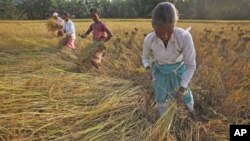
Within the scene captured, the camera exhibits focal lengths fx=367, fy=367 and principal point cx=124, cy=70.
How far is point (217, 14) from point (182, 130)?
115ft

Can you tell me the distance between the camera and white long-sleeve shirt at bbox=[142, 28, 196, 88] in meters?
2.72

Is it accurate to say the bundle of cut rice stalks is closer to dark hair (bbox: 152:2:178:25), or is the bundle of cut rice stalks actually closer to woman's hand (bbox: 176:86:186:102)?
woman's hand (bbox: 176:86:186:102)

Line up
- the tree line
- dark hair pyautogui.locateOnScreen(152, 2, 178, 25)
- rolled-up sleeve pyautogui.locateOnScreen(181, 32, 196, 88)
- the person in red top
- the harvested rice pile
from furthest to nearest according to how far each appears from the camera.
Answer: the tree line → the harvested rice pile → the person in red top → rolled-up sleeve pyautogui.locateOnScreen(181, 32, 196, 88) → dark hair pyautogui.locateOnScreen(152, 2, 178, 25)

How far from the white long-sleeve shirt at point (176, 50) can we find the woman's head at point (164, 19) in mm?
115

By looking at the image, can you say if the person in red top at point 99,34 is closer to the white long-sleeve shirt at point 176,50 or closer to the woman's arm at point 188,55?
the white long-sleeve shirt at point 176,50

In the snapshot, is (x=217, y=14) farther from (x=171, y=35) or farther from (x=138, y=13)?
(x=171, y=35)

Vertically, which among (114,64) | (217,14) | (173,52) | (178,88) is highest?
(173,52)

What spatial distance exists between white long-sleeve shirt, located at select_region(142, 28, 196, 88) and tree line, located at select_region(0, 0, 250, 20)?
3180 cm

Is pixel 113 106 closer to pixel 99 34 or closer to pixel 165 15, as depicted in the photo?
pixel 165 15

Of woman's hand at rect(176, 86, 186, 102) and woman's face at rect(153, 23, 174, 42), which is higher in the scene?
woman's face at rect(153, 23, 174, 42)

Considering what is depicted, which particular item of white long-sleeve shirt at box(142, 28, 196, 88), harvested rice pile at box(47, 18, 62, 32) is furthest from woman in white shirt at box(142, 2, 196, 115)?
harvested rice pile at box(47, 18, 62, 32)

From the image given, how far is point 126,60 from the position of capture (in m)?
5.93

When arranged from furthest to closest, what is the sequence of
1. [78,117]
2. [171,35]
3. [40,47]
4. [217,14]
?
[217,14] → [40,47] → [78,117] → [171,35]

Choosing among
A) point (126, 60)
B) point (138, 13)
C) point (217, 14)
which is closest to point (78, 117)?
point (126, 60)
